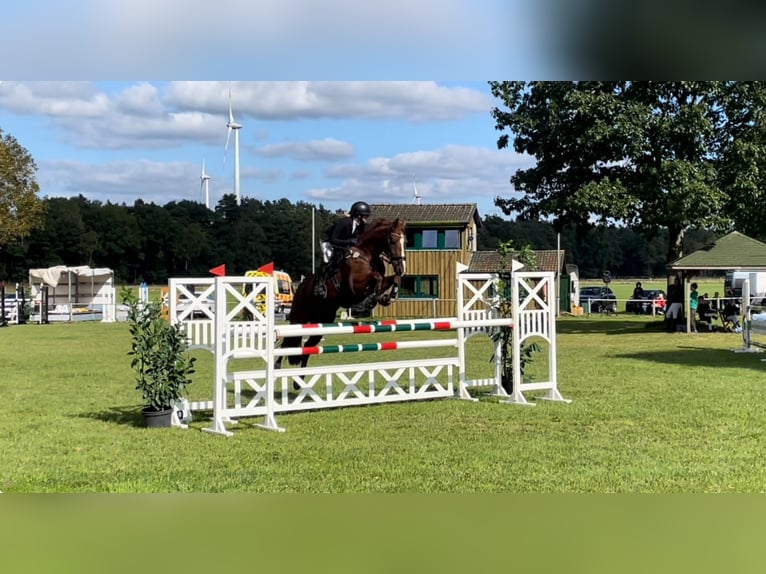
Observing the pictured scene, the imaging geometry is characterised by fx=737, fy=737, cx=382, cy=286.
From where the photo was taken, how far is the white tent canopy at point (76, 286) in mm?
31422

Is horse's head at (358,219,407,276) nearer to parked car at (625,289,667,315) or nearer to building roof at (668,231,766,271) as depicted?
building roof at (668,231,766,271)

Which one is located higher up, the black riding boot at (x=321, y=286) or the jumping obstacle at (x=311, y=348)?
the black riding boot at (x=321, y=286)

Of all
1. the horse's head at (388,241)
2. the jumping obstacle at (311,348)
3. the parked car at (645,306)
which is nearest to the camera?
the jumping obstacle at (311,348)

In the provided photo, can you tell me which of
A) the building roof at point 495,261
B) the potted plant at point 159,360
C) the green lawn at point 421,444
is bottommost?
the green lawn at point 421,444

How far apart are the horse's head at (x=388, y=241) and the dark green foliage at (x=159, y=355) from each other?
2283 mm

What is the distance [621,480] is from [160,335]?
4.60 metres

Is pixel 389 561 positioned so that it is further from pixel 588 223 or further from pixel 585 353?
pixel 588 223

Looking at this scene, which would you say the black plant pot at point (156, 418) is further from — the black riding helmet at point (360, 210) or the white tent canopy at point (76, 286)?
the white tent canopy at point (76, 286)

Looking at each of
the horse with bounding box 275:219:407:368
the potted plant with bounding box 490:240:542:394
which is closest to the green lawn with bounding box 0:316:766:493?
the potted plant with bounding box 490:240:542:394

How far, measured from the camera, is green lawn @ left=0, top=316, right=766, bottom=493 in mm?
4879

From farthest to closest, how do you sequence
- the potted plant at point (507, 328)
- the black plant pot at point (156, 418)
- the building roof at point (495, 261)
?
the building roof at point (495, 261), the potted plant at point (507, 328), the black plant pot at point (156, 418)

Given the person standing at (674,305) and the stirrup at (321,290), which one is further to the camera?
the person standing at (674,305)

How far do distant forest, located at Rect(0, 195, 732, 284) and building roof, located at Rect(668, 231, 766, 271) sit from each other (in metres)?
1.17

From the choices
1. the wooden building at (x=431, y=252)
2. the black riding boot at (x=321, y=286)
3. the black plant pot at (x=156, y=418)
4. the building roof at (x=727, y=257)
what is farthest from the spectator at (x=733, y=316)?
the black plant pot at (x=156, y=418)
